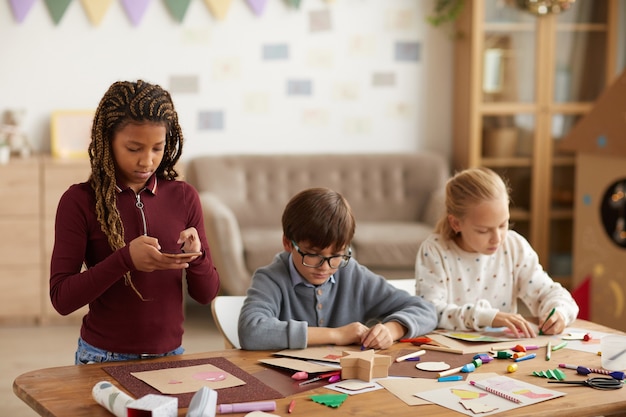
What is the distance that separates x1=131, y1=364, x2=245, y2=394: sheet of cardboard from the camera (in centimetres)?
160

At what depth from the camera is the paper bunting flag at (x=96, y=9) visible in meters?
4.82

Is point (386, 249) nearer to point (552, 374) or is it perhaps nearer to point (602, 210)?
point (602, 210)

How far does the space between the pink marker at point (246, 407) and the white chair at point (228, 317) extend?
0.61 meters

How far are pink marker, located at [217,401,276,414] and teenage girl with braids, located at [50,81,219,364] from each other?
38cm

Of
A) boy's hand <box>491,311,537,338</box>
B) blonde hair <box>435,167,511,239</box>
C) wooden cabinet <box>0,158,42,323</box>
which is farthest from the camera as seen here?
wooden cabinet <box>0,158,42,323</box>

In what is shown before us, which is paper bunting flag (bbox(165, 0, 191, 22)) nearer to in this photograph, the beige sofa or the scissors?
the beige sofa

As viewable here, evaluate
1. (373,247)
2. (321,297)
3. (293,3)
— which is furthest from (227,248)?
(321,297)

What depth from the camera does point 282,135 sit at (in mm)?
5219

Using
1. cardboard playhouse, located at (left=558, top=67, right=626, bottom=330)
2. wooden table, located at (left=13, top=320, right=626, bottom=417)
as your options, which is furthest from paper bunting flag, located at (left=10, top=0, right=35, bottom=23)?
wooden table, located at (left=13, top=320, right=626, bottom=417)

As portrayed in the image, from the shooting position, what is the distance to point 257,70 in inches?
203

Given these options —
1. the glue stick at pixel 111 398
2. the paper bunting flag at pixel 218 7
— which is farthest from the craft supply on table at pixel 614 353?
the paper bunting flag at pixel 218 7

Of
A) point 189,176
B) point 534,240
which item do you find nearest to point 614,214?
point 534,240

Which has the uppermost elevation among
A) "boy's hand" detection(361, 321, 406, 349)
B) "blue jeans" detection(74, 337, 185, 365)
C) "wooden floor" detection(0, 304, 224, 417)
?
"boy's hand" detection(361, 321, 406, 349)

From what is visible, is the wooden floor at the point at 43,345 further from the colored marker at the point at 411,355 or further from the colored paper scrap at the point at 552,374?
the colored paper scrap at the point at 552,374
